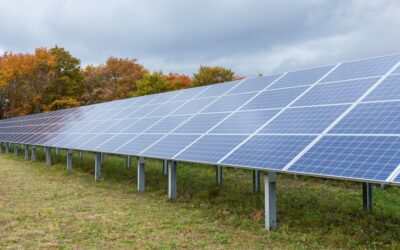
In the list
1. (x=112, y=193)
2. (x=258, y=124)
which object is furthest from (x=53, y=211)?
(x=258, y=124)

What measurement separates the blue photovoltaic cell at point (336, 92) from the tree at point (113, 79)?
43773 mm

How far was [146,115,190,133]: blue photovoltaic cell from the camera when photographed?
51.2 ft

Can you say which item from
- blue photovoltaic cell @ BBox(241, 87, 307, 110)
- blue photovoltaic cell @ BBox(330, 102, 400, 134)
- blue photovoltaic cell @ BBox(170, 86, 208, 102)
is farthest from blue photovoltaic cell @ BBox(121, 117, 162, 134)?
blue photovoltaic cell @ BBox(330, 102, 400, 134)

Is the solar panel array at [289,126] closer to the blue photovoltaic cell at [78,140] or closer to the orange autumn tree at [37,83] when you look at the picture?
the blue photovoltaic cell at [78,140]

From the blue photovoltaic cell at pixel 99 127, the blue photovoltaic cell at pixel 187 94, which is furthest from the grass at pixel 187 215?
the blue photovoltaic cell at pixel 187 94

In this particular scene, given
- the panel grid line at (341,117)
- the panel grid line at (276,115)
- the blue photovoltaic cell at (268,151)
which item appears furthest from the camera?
the panel grid line at (276,115)

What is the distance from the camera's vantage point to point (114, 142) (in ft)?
57.0

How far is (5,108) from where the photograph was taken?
60125 mm

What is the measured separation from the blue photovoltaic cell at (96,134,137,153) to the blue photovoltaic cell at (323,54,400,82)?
8.61 metres

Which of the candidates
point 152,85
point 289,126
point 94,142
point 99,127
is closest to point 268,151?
point 289,126

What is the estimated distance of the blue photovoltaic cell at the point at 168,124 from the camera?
15.6 meters

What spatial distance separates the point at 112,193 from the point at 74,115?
53.5 ft

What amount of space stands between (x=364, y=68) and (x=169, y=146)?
6835 mm

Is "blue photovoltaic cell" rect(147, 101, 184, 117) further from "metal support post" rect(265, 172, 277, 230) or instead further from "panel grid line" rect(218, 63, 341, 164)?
"metal support post" rect(265, 172, 277, 230)
